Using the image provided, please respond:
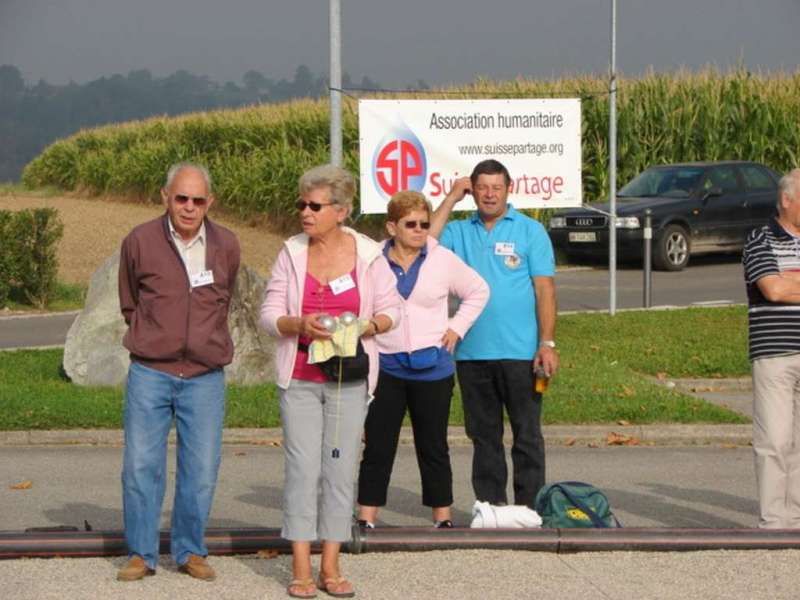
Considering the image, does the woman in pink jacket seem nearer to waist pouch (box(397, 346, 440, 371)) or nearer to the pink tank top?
the pink tank top

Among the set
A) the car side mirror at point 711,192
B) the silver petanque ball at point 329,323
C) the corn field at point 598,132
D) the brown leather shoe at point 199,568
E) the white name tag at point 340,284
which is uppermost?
the corn field at point 598,132

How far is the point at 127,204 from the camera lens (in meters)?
43.2

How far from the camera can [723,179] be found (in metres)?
27.1

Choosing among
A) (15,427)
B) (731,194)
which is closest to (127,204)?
(731,194)

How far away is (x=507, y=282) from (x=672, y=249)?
57.4 ft

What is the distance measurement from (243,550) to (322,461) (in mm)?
930

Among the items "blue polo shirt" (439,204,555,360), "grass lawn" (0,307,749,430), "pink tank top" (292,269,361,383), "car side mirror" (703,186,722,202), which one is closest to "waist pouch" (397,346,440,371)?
"blue polo shirt" (439,204,555,360)

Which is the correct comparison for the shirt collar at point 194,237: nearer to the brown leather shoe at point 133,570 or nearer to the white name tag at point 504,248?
A: the brown leather shoe at point 133,570

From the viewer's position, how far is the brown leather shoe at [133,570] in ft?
24.0

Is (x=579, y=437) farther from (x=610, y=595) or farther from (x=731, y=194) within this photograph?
(x=731, y=194)

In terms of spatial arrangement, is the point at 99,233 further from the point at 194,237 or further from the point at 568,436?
the point at 194,237

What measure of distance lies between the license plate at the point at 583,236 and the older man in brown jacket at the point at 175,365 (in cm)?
1901

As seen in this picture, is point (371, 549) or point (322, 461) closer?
point (322, 461)

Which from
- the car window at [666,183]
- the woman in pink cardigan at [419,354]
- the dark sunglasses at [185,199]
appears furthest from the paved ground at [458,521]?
the car window at [666,183]
